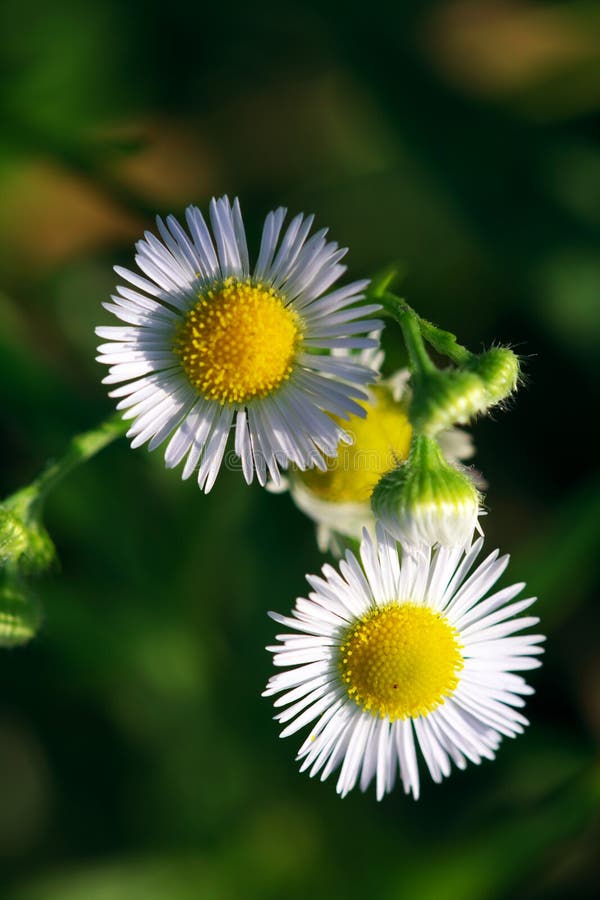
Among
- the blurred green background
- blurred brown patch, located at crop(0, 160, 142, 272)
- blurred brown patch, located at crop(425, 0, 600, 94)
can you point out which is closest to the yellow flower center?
the blurred green background

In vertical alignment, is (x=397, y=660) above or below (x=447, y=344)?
below

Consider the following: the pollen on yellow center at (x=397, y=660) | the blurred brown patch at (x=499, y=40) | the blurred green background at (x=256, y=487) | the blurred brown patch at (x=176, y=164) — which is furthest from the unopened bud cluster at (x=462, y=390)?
the blurred brown patch at (x=499, y=40)

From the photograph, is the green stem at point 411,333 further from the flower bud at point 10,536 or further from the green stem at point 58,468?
the flower bud at point 10,536

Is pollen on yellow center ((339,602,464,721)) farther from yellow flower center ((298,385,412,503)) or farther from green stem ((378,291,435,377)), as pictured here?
green stem ((378,291,435,377))

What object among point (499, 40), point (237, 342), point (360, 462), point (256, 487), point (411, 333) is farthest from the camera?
point (499, 40)

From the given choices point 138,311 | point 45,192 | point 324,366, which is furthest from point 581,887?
point 45,192

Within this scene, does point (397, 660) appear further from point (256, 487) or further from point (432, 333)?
point (256, 487)

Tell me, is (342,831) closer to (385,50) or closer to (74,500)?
(74,500)

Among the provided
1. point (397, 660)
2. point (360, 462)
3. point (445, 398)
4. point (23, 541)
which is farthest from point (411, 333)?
point (23, 541)
